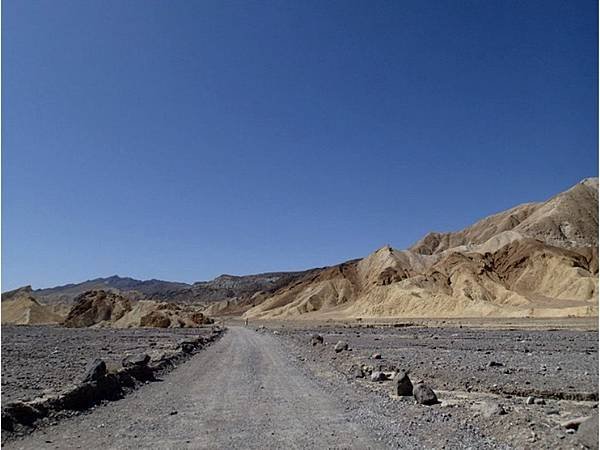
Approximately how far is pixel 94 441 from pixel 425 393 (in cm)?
820

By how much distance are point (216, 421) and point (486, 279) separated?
4621 inches

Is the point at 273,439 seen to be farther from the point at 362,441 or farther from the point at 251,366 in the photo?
the point at 251,366

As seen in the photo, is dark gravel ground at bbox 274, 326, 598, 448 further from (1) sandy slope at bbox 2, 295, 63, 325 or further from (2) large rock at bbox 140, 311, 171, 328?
(1) sandy slope at bbox 2, 295, 63, 325

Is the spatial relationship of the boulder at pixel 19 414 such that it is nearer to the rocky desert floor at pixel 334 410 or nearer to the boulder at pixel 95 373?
the rocky desert floor at pixel 334 410

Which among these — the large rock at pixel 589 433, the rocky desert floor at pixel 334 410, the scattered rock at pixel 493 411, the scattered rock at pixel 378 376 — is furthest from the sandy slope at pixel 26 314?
the large rock at pixel 589 433

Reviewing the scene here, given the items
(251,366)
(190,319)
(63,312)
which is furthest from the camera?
(63,312)

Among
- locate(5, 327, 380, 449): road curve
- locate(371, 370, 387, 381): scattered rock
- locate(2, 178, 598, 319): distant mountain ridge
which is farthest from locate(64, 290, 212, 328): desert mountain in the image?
locate(5, 327, 380, 449): road curve

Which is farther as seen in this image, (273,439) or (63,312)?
(63,312)

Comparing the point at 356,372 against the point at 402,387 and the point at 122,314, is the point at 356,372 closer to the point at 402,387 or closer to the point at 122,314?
the point at 402,387

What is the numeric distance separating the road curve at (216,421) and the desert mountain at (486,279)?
84143 millimetres

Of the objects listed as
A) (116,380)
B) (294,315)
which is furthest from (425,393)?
(294,315)

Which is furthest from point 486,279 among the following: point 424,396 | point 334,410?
point 334,410

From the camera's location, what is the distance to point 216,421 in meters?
11.9

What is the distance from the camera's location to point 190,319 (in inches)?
4060
